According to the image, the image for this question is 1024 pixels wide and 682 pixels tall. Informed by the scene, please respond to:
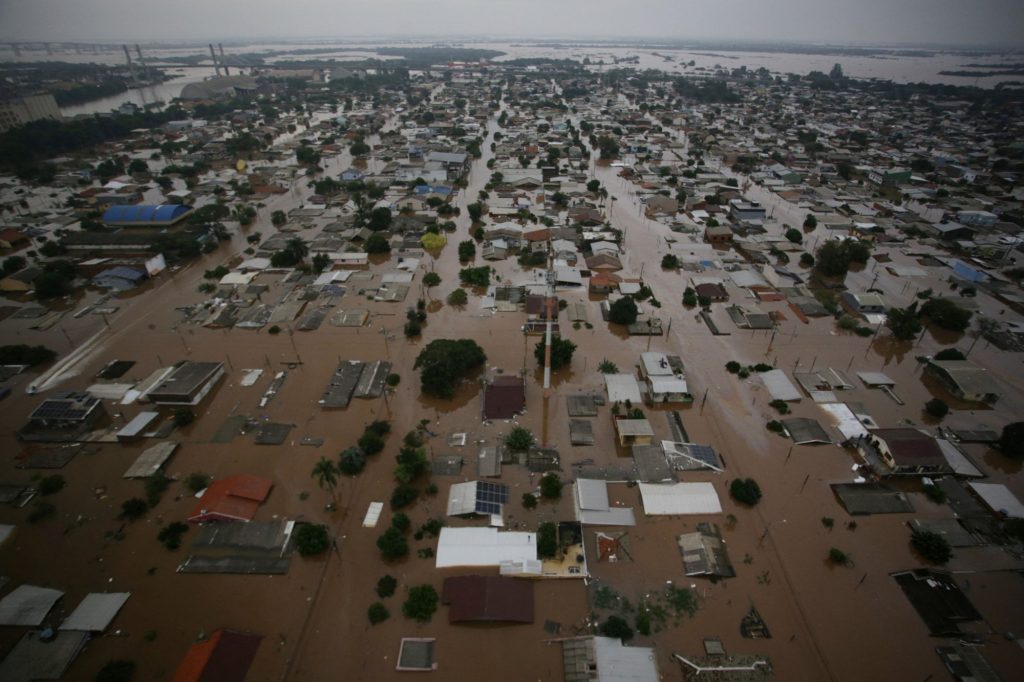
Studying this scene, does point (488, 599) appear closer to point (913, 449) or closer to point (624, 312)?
point (913, 449)

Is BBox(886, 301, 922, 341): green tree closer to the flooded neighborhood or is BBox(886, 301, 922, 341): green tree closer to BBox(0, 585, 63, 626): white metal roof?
the flooded neighborhood

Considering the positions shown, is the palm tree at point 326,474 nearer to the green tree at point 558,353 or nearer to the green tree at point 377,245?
the green tree at point 558,353

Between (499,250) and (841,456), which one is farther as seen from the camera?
(499,250)

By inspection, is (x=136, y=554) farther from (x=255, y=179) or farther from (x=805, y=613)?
(x=255, y=179)

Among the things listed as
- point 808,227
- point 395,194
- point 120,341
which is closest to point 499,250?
point 395,194

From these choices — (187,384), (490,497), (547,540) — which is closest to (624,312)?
(490,497)

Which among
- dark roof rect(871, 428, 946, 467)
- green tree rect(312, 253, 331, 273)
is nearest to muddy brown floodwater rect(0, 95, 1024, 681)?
dark roof rect(871, 428, 946, 467)
